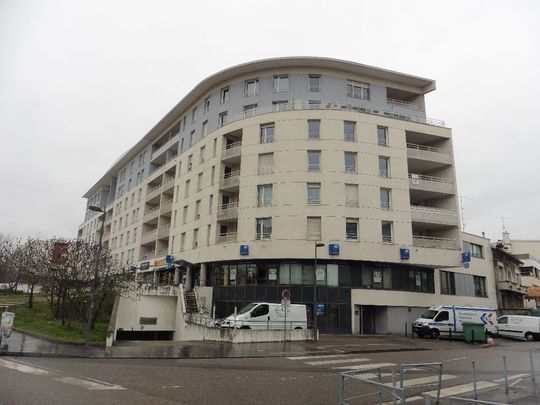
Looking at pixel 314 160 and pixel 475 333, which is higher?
pixel 314 160

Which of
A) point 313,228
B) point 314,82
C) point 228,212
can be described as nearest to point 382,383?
point 313,228

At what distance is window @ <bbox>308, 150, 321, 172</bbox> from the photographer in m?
33.9

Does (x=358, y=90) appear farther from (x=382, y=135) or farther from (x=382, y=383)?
(x=382, y=383)

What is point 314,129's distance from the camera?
34875 millimetres

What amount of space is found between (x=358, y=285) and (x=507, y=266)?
27.9 meters

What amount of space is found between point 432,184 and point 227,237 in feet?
60.0

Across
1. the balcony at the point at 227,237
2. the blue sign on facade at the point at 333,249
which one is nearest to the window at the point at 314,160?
the blue sign on facade at the point at 333,249

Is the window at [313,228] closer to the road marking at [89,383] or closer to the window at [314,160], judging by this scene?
the window at [314,160]

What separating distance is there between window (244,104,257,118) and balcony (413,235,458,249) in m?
17.6

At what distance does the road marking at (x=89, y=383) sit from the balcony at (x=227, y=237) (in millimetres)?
23925

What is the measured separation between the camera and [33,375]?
36.8 ft

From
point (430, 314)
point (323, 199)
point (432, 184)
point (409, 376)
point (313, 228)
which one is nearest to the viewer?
point (409, 376)

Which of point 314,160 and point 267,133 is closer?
point 314,160

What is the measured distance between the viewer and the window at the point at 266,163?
34588 millimetres
